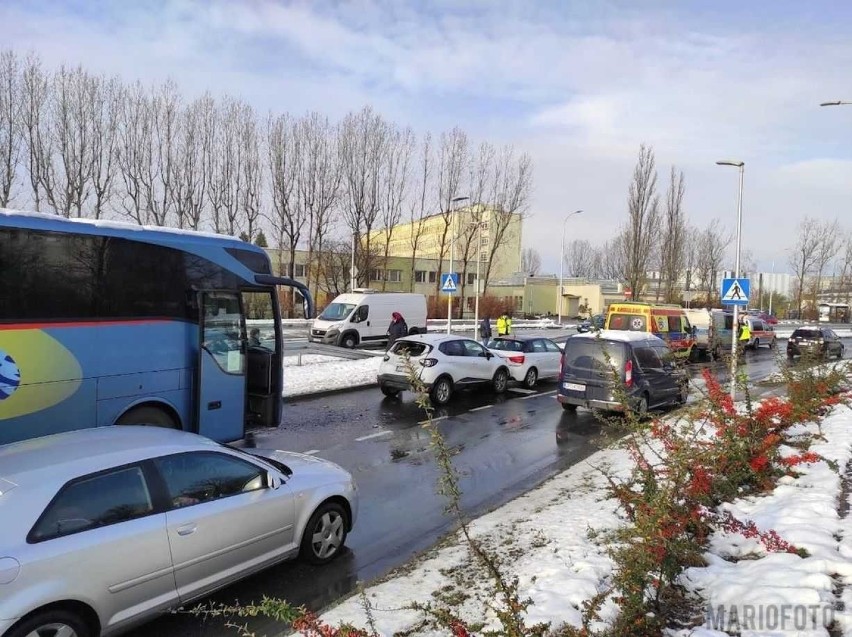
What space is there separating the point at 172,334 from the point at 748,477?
743 cm

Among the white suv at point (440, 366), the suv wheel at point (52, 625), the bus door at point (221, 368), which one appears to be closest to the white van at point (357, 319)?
the white suv at point (440, 366)

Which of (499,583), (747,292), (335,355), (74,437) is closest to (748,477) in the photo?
(499,583)

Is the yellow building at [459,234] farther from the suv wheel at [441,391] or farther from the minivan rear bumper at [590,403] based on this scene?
the minivan rear bumper at [590,403]

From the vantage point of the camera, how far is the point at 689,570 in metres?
4.67

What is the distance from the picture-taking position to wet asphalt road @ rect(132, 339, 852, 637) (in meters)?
5.14

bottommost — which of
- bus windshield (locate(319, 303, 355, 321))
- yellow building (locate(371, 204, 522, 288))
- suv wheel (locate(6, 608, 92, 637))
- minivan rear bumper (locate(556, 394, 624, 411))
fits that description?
minivan rear bumper (locate(556, 394, 624, 411))

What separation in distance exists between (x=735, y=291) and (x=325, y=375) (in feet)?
38.6

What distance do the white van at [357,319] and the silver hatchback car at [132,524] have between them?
69.6ft

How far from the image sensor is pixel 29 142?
35.7 meters

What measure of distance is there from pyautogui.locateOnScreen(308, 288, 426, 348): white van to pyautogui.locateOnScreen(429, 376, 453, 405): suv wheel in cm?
1315

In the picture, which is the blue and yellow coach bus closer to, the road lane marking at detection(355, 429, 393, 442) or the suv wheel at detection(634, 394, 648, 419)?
the road lane marking at detection(355, 429, 393, 442)

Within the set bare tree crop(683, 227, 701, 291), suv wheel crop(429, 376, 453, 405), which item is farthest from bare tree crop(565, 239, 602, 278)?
suv wheel crop(429, 376, 453, 405)

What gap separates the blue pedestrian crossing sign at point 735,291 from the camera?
54.1ft

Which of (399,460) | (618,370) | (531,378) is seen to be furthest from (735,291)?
(399,460)
